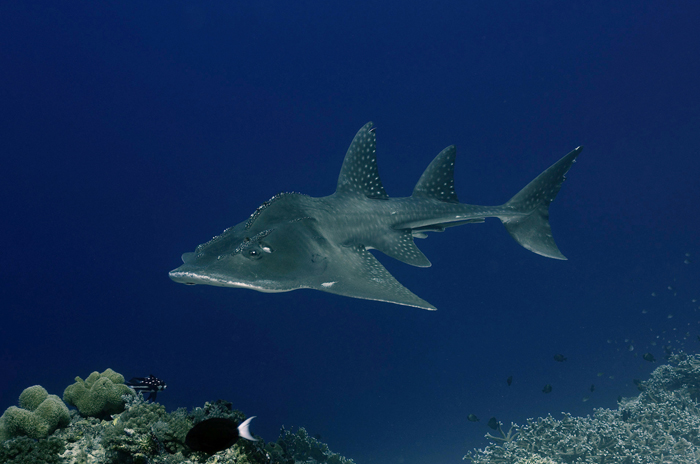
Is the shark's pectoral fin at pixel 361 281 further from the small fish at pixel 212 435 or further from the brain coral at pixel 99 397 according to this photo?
the brain coral at pixel 99 397

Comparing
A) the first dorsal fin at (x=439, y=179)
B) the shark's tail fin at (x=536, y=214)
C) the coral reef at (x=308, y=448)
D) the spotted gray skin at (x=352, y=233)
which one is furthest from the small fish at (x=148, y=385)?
the shark's tail fin at (x=536, y=214)

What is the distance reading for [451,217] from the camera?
19.6ft

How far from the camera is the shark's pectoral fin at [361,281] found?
3.70 meters

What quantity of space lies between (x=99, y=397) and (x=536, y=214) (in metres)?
7.77

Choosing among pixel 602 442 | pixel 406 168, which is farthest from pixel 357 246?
pixel 406 168

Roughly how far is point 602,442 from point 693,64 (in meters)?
39.2

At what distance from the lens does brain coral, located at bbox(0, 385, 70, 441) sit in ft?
13.2

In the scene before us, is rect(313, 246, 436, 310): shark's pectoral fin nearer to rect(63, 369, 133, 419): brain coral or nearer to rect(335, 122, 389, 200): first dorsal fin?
rect(335, 122, 389, 200): first dorsal fin

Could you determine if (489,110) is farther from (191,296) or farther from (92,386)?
(92,386)

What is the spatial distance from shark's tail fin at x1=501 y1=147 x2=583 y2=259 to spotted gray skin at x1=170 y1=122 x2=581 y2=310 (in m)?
0.02

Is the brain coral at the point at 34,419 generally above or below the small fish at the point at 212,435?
above

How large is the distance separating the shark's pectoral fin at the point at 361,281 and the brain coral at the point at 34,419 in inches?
141

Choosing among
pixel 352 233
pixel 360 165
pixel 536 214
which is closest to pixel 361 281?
pixel 352 233

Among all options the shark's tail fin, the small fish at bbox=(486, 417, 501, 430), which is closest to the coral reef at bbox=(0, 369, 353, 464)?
the shark's tail fin
